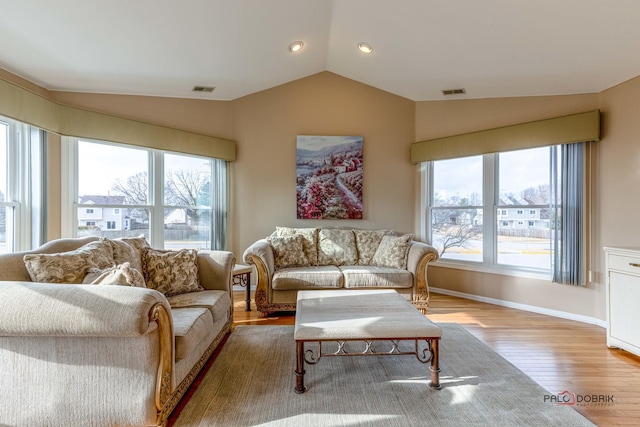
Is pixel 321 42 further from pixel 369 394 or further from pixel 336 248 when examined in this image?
pixel 369 394

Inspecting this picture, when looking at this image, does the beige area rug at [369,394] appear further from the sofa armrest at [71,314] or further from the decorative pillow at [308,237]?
the decorative pillow at [308,237]

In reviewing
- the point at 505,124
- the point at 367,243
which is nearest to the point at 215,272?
the point at 367,243

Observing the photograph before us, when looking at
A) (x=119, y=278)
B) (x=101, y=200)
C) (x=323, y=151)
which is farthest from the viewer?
(x=323, y=151)

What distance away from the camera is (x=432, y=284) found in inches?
192

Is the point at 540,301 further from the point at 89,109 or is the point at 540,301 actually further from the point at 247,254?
the point at 89,109

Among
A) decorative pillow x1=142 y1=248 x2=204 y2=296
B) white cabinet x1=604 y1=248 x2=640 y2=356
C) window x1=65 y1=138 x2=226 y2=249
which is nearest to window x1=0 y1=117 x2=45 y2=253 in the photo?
window x1=65 y1=138 x2=226 y2=249

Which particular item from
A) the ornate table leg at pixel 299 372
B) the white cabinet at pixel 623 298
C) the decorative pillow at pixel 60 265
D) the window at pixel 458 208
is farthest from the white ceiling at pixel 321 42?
the ornate table leg at pixel 299 372

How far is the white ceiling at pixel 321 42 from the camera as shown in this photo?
9.04ft

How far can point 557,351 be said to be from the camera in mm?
2814

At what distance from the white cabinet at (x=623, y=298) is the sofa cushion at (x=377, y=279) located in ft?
5.64

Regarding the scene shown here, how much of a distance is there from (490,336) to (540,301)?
124 cm

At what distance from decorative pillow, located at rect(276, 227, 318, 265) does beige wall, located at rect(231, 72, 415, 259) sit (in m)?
0.38

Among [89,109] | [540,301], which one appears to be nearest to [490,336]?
[540,301]

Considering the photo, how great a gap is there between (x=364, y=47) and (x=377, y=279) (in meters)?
2.65
